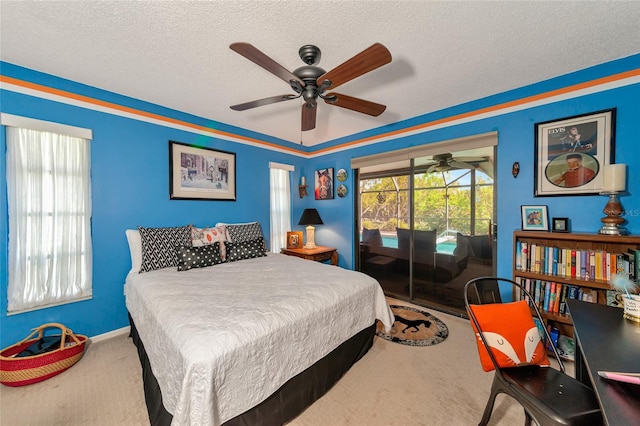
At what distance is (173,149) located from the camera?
2.92 metres

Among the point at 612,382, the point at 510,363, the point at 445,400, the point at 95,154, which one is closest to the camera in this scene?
the point at 612,382

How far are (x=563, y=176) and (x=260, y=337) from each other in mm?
2990

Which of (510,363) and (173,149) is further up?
(173,149)

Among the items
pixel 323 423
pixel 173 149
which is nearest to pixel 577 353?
pixel 323 423

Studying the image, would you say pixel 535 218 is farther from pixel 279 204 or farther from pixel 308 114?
pixel 279 204

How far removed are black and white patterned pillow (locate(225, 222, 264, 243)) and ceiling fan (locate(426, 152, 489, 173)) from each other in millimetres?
2597

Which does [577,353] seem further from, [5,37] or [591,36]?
[5,37]

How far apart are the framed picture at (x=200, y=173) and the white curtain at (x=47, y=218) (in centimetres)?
79

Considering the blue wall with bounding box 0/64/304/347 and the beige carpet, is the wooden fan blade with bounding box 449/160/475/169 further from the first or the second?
the blue wall with bounding box 0/64/304/347

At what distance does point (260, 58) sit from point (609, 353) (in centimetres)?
220

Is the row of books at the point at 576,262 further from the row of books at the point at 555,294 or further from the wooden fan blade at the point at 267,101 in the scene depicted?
the wooden fan blade at the point at 267,101

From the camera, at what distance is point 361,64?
145 cm

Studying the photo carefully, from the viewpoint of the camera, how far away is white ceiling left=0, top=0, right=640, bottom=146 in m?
1.45

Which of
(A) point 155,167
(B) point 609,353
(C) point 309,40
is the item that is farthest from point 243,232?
(B) point 609,353
